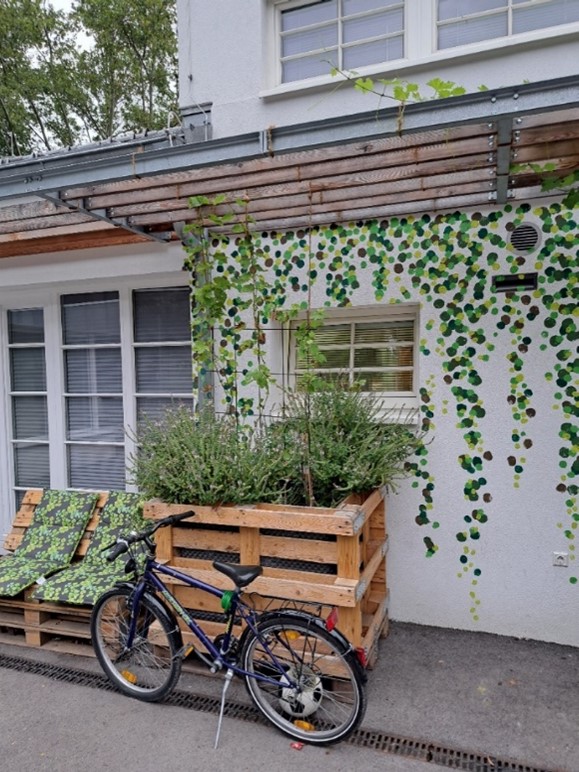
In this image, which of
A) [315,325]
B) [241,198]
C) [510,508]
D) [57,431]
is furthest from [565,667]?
[57,431]

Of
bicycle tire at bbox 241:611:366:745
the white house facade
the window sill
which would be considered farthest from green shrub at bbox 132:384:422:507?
the window sill

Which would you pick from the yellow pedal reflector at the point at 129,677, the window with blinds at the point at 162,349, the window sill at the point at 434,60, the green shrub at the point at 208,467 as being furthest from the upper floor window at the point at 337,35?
the yellow pedal reflector at the point at 129,677

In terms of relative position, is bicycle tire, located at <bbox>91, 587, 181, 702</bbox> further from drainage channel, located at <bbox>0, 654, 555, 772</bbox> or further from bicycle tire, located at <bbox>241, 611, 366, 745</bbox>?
bicycle tire, located at <bbox>241, 611, 366, 745</bbox>

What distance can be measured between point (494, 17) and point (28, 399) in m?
4.61

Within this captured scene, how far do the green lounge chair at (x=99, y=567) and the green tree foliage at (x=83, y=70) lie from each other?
10.2 meters

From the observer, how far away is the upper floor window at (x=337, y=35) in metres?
3.57

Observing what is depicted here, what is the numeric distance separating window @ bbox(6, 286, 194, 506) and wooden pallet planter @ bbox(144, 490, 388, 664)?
61.3 inches

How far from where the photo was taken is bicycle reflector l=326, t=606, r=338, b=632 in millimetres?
2335

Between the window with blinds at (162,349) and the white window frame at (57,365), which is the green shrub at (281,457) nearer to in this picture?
the window with blinds at (162,349)

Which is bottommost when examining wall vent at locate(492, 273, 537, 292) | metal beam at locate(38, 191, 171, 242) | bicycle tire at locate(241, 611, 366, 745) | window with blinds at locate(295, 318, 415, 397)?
bicycle tire at locate(241, 611, 366, 745)

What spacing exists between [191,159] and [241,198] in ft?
2.08

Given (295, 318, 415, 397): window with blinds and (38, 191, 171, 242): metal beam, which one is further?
(295, 318, 415, 397): window with blinds

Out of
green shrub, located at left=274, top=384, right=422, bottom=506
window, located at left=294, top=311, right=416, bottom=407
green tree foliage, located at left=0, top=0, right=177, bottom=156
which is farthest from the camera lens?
green tree foliage, located at left=0, top=0, right=177, bottom=156

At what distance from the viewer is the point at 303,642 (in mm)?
2469
